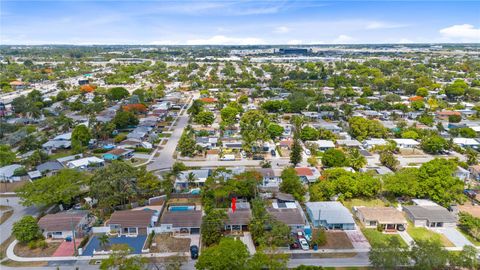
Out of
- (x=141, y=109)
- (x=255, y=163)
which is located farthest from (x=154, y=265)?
(x=141, y=109)

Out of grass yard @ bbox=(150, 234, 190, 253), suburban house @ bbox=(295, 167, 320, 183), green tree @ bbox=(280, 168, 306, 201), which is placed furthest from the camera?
suburban house @ bbox=(295, 167, 320, 183)

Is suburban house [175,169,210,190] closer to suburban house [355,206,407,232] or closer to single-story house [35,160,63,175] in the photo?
single-story house [35,160,63,175]

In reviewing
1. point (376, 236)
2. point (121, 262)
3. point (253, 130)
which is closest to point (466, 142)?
point (253, 130)

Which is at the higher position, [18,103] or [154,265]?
[18,103]

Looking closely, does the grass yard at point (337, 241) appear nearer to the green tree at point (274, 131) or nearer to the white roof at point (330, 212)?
the white roof at point (330, 212)

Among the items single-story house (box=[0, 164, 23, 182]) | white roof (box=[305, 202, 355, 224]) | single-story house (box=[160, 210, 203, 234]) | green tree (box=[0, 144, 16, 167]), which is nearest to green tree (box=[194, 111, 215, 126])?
green tree (box=[0, 144, 16, 167])

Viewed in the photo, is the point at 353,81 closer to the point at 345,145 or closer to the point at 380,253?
the point at 345,145
